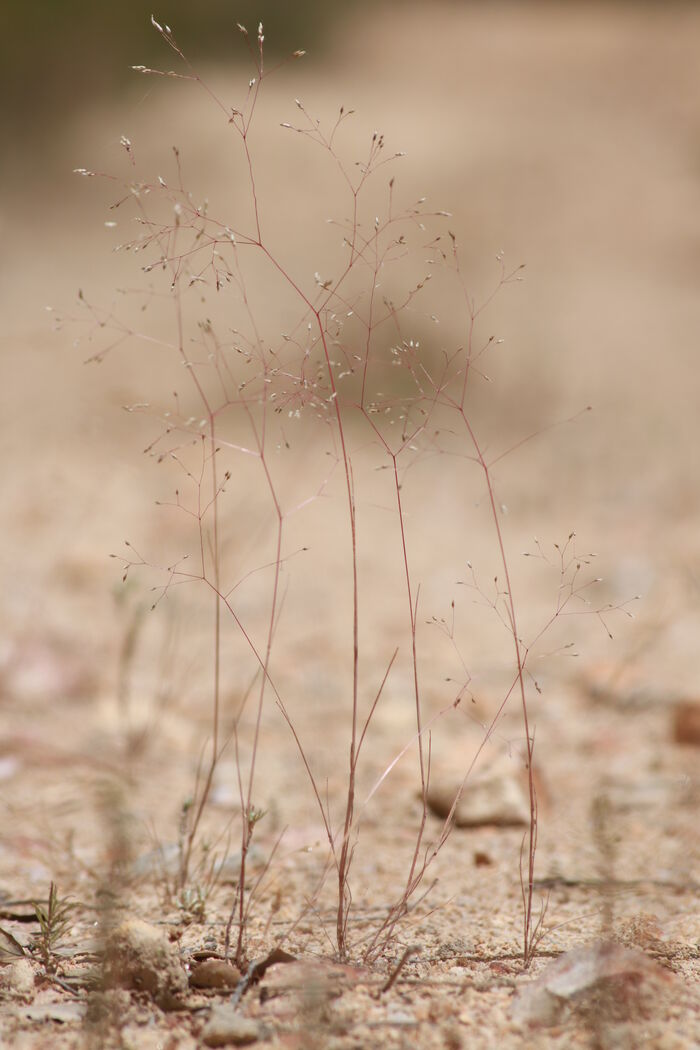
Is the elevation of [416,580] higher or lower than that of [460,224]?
lower

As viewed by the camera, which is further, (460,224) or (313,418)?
(460,224)

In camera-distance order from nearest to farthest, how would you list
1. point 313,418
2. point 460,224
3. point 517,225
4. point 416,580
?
point 313,418 < point 416,580 < point 460,224 < point 517,225

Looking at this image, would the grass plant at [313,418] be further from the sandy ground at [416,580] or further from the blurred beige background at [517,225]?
the blurred beige background at [517,225]

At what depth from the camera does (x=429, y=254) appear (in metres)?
4.51

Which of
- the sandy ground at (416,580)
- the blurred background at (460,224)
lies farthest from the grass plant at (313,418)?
the blurred background at (460,224)

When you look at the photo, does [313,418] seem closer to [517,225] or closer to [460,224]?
[460,224]

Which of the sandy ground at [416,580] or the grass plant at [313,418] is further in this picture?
the grass plant at [313,418]

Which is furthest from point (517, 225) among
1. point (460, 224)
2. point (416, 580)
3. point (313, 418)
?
point (313, 418)

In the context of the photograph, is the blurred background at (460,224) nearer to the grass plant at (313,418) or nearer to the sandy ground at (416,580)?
the sandy ground at (416,580)

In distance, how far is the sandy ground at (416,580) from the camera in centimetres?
108

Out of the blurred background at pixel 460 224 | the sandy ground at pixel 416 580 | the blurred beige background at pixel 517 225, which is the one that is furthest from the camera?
the blurred beige background at pixel 517 225

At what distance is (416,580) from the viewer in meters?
3.25

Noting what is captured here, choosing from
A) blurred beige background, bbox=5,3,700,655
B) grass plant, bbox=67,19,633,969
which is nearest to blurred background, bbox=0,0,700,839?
blurred beige background, bbox=5,3,700,655

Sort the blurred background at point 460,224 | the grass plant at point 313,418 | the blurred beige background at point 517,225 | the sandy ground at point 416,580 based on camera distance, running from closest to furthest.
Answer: the sandy ground at point 416,580
the grass plant at point 313,418
the blurred background at point 460,224
the blurred beige background at point 517,225
